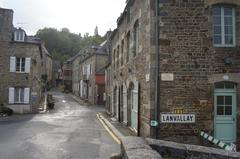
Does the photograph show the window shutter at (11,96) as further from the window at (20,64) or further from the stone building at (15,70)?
the window at (20,64)

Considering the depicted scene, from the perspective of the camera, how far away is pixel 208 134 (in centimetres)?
1193

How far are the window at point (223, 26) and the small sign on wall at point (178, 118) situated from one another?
2.97 metres

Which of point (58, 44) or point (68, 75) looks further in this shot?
point (58, 44)

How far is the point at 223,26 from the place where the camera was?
12359mm

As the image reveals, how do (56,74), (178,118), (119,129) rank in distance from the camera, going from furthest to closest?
(56,74) < (119,129) < (178,118)

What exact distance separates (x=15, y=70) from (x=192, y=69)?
21.0 meters

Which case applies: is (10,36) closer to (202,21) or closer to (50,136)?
(50,136)

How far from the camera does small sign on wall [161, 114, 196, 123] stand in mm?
11836

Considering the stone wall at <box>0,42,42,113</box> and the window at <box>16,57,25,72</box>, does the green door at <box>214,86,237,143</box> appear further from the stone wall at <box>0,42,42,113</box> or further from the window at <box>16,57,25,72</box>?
the window at <box>16,57,25,72</box>

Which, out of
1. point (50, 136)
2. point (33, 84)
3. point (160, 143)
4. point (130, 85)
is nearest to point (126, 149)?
point (160, 143)

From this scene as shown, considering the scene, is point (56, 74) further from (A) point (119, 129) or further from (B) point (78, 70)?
(A) point (119, 129)

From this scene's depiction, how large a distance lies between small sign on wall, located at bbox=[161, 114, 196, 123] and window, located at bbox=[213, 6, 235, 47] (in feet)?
9.74

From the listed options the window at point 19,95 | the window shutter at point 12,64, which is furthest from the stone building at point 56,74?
the window shutter at point 12,64

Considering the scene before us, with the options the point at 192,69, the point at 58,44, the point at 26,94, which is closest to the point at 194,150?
the point at 192,69
